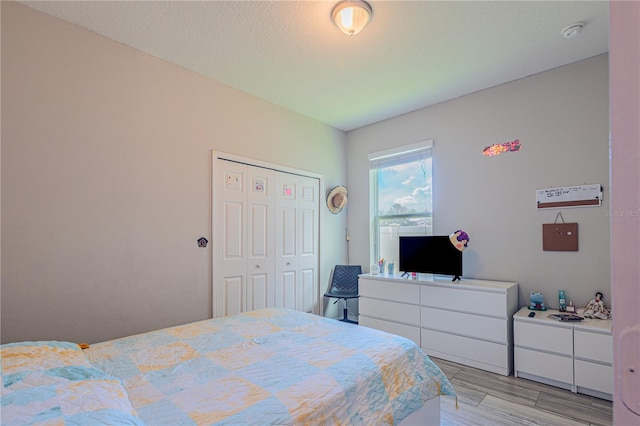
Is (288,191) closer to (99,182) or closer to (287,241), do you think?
(287,241)

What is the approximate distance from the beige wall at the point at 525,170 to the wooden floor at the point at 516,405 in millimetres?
811

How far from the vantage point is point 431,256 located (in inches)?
137

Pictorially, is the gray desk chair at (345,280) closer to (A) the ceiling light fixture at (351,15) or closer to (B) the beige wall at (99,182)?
(B) the beige wall at (99,182)

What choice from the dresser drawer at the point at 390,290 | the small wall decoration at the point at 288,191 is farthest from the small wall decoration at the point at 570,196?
the small wall decoration at the point at 288,191

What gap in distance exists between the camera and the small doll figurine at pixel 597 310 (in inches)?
102

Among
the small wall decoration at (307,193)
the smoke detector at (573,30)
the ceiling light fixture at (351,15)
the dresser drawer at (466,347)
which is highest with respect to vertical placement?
the smoke detector at (573,30)

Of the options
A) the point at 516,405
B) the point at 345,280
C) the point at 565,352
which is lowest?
the point at 516,405

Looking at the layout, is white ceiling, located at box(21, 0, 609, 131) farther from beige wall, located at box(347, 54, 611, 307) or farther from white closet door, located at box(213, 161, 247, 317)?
white closet door, located at box(213, 161, 247, 317)

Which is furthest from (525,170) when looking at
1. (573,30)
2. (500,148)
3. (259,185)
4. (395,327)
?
(259,185)

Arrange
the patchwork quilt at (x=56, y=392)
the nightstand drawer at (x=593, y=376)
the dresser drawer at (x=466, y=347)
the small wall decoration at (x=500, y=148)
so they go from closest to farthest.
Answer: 1. the patchwork quilt at (x=56, y=392)
2. the nightstand drawer at (x=593, y=376)
3. the dresser drawer at (x=466, y=347)
4. the small wall decoration at (x=500, y=148)

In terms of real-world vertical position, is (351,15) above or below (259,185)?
above

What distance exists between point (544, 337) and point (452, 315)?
0.75 metres

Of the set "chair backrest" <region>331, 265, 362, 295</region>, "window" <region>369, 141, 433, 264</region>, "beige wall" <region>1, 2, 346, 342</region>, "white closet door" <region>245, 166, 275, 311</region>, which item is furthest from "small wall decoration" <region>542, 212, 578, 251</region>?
"beige wall" <region>1, 2, 346, 342</region>

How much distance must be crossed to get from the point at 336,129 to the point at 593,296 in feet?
11.3
